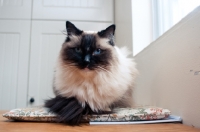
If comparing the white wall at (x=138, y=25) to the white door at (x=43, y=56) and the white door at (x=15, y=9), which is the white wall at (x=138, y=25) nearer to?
the white door at (x=43, y=56)

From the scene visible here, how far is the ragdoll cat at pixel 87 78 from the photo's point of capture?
1104 mm

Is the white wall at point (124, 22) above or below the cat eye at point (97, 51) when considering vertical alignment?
above

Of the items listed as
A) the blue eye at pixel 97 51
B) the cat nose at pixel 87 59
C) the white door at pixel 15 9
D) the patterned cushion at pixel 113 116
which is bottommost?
the patterned cushion at pixel 113 116

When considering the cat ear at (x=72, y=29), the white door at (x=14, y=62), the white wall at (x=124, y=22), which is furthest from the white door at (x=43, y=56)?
the cat ear at (x=72, y=29)

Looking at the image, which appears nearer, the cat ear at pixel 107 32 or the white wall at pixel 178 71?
the white wall at pixel 178 71

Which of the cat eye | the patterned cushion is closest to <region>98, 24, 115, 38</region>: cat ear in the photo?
the cat eye

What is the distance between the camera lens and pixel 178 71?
1.13m

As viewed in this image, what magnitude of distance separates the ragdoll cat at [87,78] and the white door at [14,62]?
56.1 inches

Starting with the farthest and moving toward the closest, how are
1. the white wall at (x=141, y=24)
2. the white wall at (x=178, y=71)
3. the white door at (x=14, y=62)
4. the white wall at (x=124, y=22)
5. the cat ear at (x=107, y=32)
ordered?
the white door at (x=14, y=62) → the white wall at (x=124, y=22) → the white wall at (x=141, y=24) → the cat ear at (x=107, y=32) → the white wall at (x=178, y=71)

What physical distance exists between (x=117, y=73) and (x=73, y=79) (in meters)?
0.26

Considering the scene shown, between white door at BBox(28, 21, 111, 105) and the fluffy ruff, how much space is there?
1372 mm

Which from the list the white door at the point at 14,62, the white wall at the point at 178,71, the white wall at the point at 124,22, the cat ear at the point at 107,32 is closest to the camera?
the white wall at the point at 178,71

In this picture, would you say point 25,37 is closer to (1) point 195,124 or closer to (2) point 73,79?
(2) point 73,79

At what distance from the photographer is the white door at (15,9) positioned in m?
2.62
